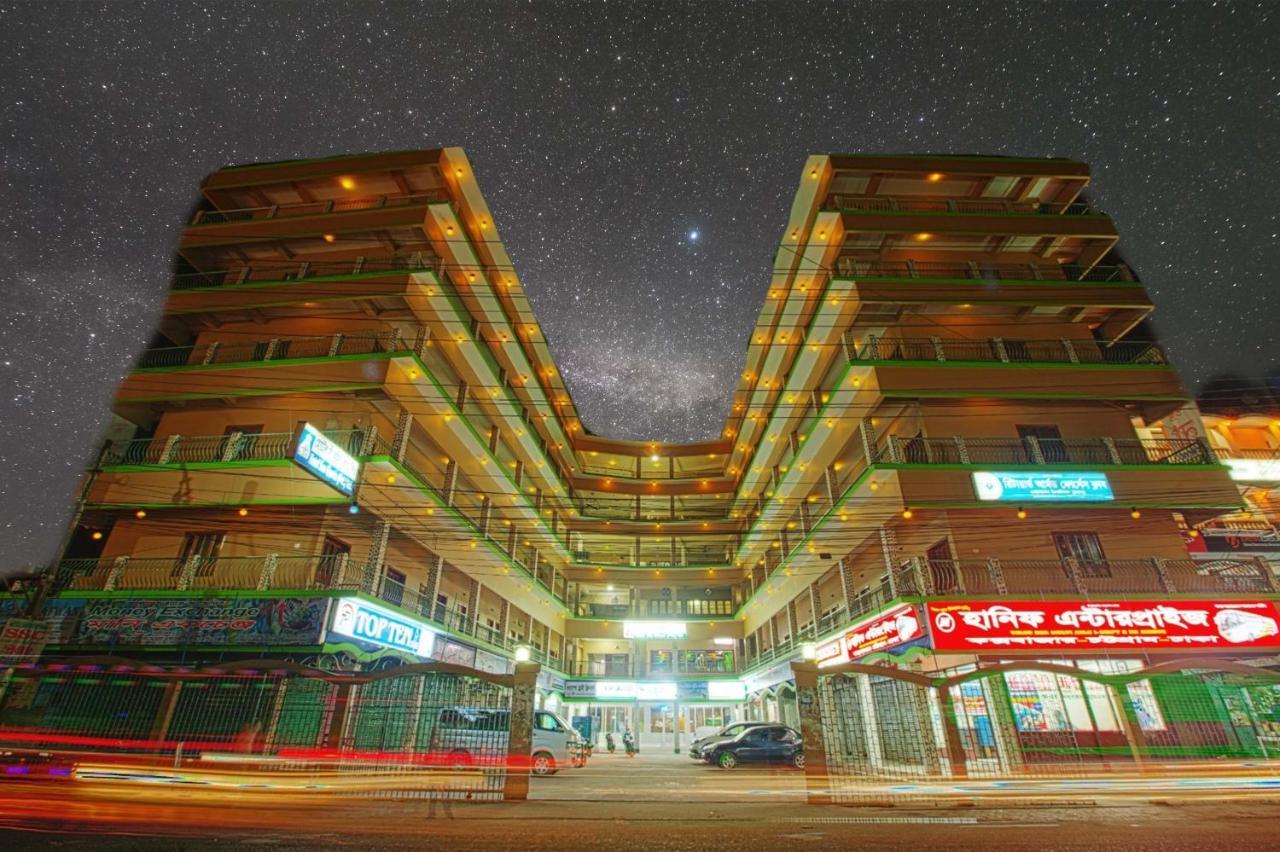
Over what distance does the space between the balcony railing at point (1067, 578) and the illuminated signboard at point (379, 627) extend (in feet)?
54.5

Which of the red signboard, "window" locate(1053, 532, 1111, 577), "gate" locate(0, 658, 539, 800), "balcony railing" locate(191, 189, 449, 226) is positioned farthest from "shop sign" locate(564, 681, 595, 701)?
"balcony railing" locate(191, 189, 449, 226)

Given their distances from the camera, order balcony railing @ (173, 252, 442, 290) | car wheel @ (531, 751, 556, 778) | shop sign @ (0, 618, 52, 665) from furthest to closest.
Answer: balcony railing @ (173, 252, 442, 290) < car wheel @ (531, 751, 556, 778) < shop sign @ (0, 618, 52, 665)

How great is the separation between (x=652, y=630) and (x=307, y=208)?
100 ft

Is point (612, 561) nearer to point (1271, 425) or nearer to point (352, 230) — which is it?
point (352, 230)

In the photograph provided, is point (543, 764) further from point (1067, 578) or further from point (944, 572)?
point (1067, 578)

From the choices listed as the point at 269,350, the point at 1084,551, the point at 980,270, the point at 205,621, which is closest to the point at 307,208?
the point at 269,350

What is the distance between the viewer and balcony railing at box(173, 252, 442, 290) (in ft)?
75.0

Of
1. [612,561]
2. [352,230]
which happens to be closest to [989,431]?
[352,230]

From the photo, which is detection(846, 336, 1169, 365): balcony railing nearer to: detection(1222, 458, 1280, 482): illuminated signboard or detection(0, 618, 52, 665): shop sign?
detection(1222, 458, 1280, 482): illuminated signboard

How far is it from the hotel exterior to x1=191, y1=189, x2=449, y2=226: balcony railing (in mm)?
169

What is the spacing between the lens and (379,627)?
59.1 ft

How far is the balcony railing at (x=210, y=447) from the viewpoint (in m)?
18.8

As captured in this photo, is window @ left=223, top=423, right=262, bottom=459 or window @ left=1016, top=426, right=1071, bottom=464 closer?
window @ left=223, top=423, right=262, bottom=459

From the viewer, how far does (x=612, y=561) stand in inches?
1695
